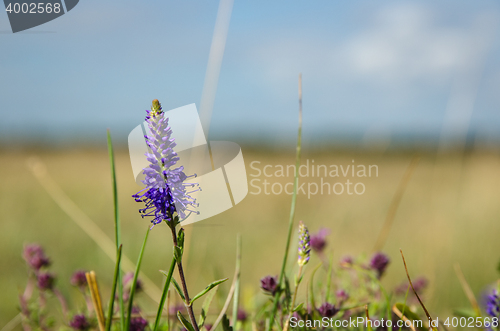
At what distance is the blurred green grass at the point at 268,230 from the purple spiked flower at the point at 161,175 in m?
0.69

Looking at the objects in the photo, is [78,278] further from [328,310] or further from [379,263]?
[379,263]

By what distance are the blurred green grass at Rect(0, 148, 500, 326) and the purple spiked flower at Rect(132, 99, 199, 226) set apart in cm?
69

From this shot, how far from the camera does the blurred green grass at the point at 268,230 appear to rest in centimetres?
231

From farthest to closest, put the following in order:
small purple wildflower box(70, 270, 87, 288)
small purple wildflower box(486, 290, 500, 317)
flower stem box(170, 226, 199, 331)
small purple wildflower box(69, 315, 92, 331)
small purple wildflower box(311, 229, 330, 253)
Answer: small purple wildflower box(311, 229, 330, 253)
small purple wildflower box(70, 270, 87, 288)
small purple wildflower box(69, 315, 92, 331)
small purple wildflower box(486, 290, 500, 317)
flower stem box(170, 226, 199, 331)

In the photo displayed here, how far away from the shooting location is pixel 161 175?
2.21 ft

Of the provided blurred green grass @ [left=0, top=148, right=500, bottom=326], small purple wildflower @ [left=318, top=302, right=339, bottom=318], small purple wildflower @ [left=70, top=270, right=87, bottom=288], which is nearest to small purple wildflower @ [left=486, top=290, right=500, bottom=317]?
small purple wildflower @ [left=318, top=302, right=339, bottom=318]

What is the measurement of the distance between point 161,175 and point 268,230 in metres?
3.17

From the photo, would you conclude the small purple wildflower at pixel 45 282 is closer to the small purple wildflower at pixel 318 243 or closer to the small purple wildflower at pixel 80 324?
the small purple wildflower at pixel 80 324

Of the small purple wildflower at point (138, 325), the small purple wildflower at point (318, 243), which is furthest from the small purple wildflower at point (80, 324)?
the small purple wildflower at point (318, 243)

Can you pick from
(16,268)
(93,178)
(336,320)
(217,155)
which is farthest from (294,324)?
(93,178)

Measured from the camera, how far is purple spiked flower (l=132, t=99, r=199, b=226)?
0.65 m

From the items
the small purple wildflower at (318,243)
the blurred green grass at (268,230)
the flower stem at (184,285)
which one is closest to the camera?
the flower stem at (184,285)

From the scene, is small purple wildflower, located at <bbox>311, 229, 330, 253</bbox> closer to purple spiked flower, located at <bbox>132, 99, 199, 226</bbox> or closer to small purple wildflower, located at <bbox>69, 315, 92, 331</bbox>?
small purple wildflower, located at <bbox>69, 315, 92, 331</bbox>

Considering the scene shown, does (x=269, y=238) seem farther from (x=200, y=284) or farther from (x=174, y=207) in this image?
(x=174, y=207)
